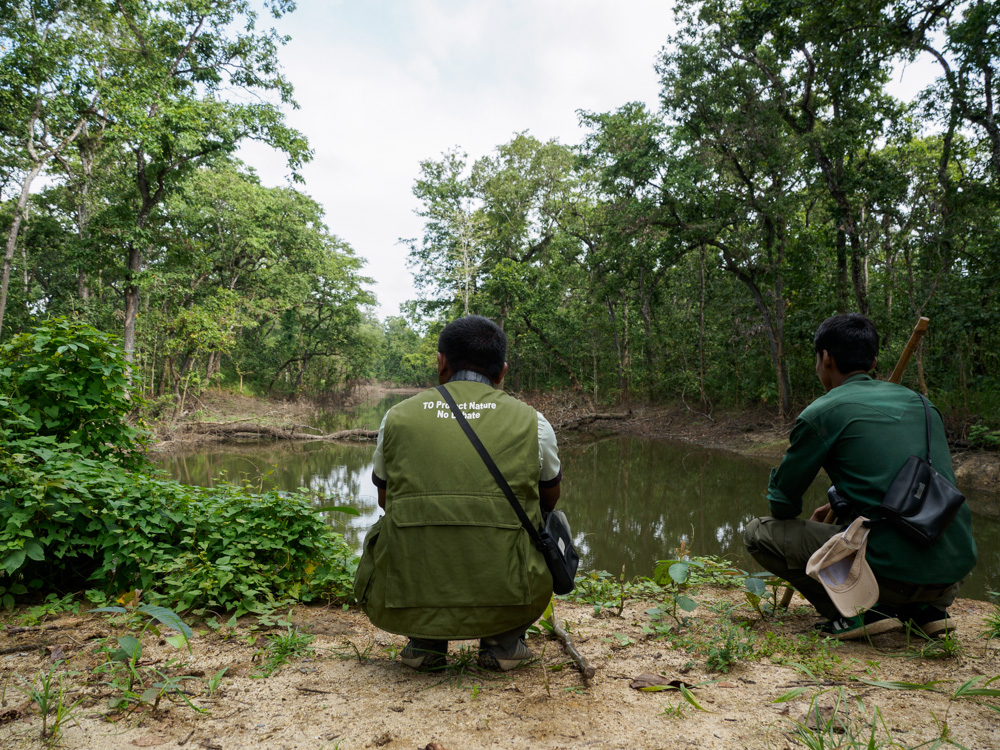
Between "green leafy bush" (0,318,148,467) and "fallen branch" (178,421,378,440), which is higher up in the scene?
"green leafy bush" (0,318,148,467)

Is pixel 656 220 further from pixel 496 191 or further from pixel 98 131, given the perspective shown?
pixel 98 131

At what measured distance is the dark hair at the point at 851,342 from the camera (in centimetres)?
244

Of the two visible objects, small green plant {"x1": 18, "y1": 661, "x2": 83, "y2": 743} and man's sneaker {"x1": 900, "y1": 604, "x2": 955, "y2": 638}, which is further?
man's sneaker {"x1": 900, "y1": 604, "x2": 955, "y2": 638}

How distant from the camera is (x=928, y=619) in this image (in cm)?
232

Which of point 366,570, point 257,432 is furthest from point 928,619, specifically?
point 257,432

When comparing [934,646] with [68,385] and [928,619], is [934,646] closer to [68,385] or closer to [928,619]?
[928,619]

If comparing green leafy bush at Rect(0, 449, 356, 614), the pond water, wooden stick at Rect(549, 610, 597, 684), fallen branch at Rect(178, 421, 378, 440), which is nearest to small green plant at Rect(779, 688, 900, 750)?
wooden stick at Rect(549, 610, 597, 684)

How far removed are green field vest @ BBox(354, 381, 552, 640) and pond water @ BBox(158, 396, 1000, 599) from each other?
71.4 inches

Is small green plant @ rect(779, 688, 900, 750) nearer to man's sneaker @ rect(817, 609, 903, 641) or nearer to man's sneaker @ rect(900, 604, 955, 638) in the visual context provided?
man's sneaker @ rect(817, 609, 903, 641)

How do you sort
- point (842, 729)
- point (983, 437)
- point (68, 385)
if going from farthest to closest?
point (983, 437) → point (68, 385) → point (842, 729)

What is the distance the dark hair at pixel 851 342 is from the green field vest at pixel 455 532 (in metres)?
1.49

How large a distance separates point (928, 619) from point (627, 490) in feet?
23.9

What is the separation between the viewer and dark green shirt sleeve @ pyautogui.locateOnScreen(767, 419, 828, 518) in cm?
232

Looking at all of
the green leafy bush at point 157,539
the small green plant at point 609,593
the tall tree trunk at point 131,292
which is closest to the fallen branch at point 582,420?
the tall tree trunk at point 131,292
